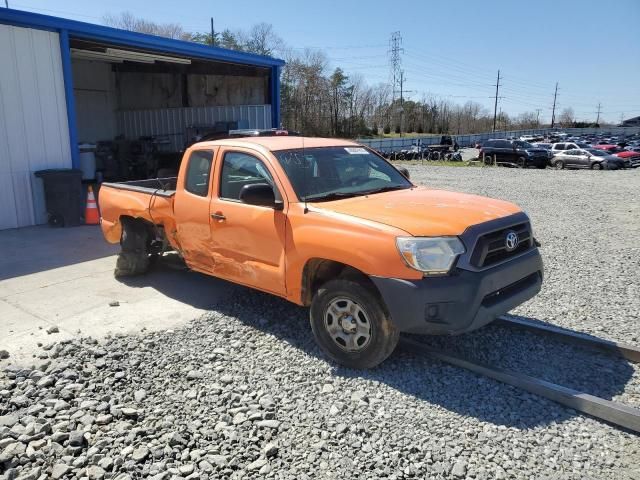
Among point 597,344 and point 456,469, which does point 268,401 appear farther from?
point 597,344

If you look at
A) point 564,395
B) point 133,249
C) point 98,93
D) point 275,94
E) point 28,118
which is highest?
point 98,93

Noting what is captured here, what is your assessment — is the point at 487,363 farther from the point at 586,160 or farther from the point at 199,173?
the point at 586,160

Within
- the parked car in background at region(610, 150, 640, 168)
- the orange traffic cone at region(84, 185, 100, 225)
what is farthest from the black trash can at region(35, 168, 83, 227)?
the parked car in background at region(610, 150, 640, 168)

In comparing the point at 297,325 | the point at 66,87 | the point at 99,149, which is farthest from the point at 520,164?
the point at 297,325

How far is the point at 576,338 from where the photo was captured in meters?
4.69

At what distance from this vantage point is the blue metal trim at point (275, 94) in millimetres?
16953

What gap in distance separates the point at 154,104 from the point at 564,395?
19.0 m

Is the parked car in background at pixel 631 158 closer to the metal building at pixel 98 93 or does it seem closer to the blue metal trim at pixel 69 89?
the metal building at pixel 98 93

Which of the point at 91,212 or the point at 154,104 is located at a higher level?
the point at 154,104

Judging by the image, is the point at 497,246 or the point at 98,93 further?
the point at 98,93

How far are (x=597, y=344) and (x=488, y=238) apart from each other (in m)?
1.59

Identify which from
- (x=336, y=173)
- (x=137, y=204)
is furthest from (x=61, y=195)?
(x=336, y=173)

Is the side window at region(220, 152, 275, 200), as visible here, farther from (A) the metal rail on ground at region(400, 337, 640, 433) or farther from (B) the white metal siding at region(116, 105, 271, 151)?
(B) the white metal siding at region(116, 105, 271, 151)

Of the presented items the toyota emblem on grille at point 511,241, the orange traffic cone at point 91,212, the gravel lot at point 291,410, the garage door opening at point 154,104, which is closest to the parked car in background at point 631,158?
the garage door opening at point 154,104
